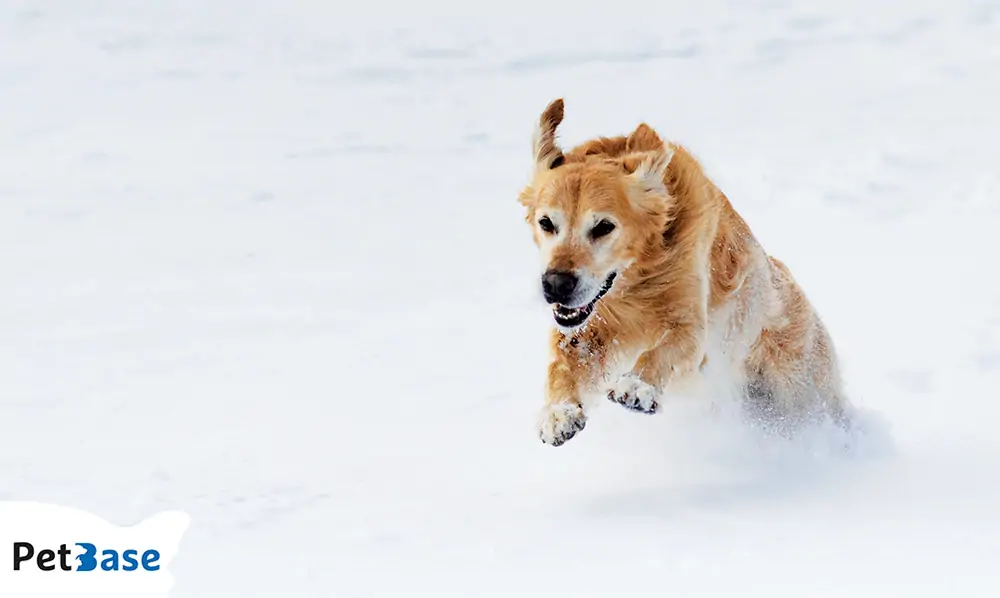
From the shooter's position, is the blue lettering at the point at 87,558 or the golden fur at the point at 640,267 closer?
the blue lettering at the point at 87,558

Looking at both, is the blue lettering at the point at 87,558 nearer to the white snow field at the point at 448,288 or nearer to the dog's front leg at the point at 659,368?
the white snow field at the point at 448,288

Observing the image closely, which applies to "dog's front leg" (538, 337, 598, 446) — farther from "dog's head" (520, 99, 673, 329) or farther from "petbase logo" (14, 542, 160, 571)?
"petbase logo" (14, 542, 160, 571)

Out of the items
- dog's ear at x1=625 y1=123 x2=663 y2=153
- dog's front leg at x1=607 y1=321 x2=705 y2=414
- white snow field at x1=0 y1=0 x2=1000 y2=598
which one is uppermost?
dog's ear at x1=625 y1=123 x2=663 y2=153

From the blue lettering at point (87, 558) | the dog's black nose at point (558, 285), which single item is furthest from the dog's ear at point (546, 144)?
the blue lettering at point (87, 558)

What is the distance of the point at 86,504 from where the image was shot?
523 centimetres

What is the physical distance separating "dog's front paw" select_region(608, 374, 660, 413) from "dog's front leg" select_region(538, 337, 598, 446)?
14 cm

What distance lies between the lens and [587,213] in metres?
4.88

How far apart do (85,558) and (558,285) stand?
1810 millimetres

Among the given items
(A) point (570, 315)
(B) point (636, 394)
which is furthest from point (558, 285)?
(B) point (636, 394)

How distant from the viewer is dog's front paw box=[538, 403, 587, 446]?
4.78 metres

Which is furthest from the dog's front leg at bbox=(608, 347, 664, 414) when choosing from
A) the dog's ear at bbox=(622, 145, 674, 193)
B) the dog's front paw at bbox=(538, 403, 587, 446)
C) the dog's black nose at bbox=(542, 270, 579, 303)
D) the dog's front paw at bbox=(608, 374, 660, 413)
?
the dog's ear at bbox=(622, 145, 674, 193)

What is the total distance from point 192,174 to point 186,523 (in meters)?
7.33

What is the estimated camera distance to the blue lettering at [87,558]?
462 centimetres

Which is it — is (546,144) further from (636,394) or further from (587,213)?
(636,394)
